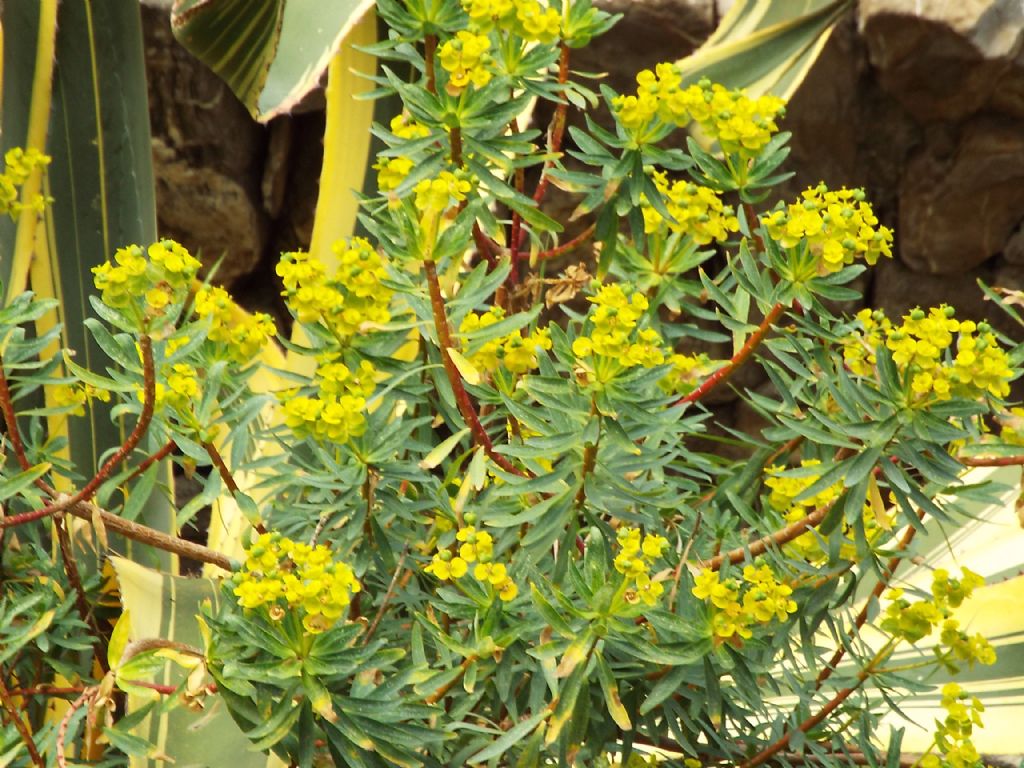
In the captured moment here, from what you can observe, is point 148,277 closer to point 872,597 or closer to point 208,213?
point 872,597

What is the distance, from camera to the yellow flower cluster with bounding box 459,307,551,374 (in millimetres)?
642

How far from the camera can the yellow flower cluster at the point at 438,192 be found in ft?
1.95

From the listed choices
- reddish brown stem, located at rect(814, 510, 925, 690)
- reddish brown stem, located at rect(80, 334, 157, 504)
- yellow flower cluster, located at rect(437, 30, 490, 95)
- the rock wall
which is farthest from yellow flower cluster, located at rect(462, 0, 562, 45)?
the rock wall

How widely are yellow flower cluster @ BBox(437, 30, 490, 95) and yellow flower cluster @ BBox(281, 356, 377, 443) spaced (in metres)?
0.16

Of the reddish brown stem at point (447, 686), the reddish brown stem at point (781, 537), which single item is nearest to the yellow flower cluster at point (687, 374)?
the reddish brown stem at point (781, 537)

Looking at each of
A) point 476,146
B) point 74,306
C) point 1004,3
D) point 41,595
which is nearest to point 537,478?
point 476,146

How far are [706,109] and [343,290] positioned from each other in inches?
9.1

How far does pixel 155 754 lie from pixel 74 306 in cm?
51

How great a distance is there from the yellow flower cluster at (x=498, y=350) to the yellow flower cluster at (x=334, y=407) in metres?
0.06

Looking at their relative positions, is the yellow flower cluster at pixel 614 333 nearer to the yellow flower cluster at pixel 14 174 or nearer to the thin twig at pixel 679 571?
the thin twig at pixel 679 571

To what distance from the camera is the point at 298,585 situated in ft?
1.69

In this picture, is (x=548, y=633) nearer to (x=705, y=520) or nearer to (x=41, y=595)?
(x=705, y=520)

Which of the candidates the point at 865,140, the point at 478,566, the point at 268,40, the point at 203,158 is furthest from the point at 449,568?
the point at 865,140

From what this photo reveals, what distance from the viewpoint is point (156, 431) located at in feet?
2.22
